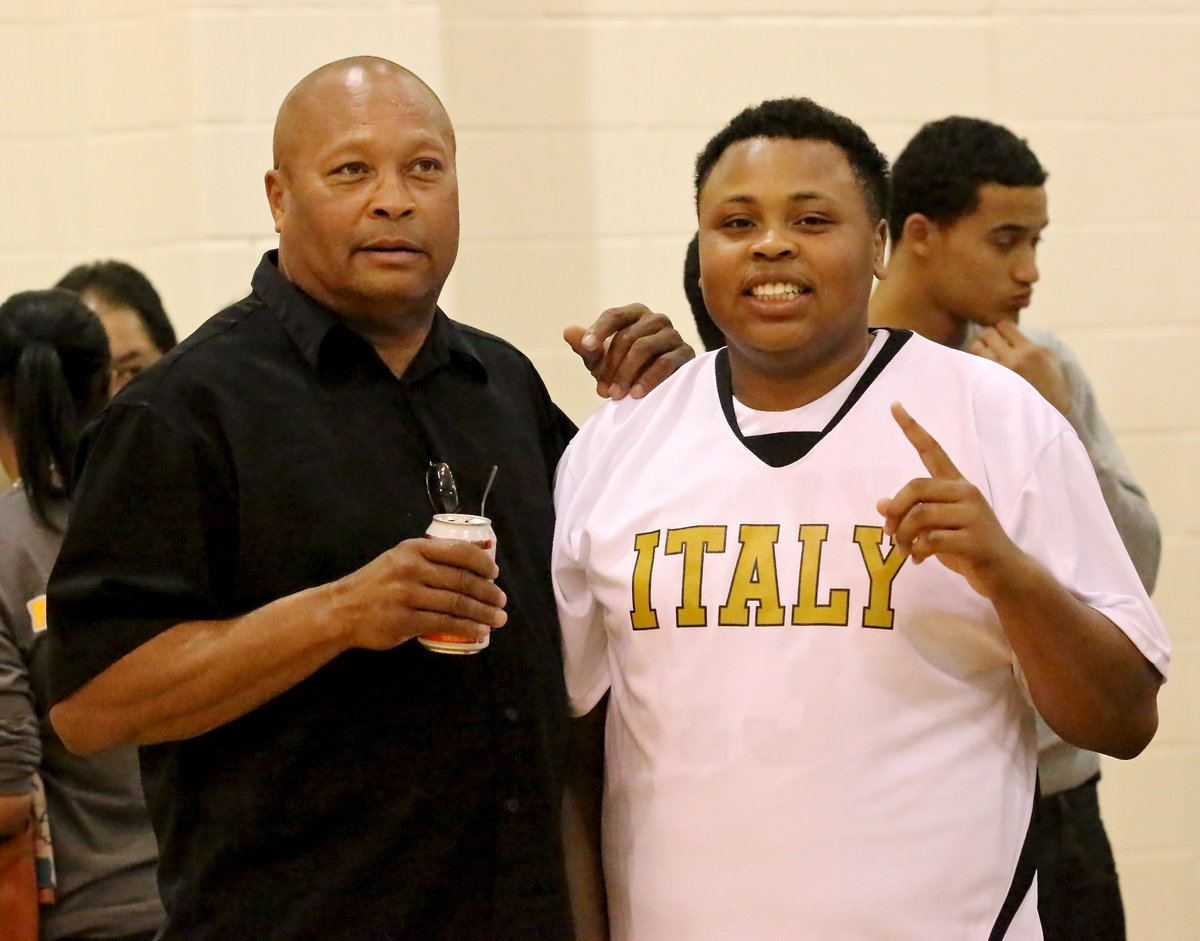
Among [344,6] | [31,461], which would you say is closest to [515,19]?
[344,6]

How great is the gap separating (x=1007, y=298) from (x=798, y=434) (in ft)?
2.94

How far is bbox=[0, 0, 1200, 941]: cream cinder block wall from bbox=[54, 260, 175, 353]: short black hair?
0.15 m

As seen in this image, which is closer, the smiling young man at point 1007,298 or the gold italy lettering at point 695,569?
the gold italy lettering at point 695,569

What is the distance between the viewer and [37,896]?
7.03ft

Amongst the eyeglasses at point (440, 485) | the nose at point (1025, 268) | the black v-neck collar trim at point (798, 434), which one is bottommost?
the eyeglasses at point (440, 485)

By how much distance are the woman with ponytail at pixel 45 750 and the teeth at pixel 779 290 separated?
3.30ft

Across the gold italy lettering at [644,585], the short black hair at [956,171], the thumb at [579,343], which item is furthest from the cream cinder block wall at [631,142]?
the gold italy lettering at [644,585]

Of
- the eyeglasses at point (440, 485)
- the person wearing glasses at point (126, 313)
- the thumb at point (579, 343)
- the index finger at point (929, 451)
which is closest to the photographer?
the index finger at point (929, 451)

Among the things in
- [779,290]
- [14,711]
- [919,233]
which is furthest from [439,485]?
[919,233]

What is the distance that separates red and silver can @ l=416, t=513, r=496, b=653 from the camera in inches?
58.4

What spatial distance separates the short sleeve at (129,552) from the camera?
155 cm

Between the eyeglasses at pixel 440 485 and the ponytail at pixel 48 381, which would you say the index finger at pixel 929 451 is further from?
the ponytail at pixel 48 381

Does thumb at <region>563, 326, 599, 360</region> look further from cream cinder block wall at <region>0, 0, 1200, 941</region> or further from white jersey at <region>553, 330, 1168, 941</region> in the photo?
cream cinder block wall at <region>0, 0, 1200, 941</region>

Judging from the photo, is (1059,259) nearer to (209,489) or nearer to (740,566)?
(740,566)
